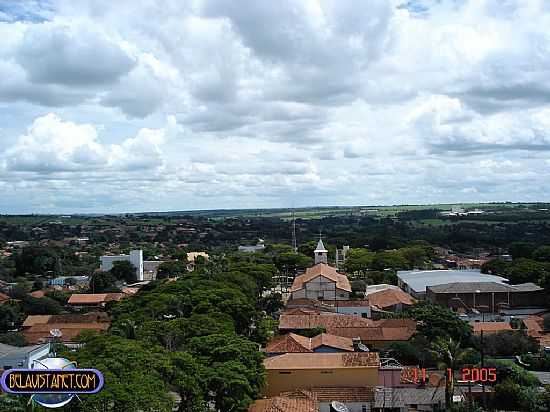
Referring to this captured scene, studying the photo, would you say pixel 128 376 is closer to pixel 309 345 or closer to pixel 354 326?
pixel 309 345

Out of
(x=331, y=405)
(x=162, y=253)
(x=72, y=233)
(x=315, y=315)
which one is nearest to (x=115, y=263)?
(x=162, y=253)

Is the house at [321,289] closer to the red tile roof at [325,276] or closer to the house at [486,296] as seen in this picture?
the red tile roof at [325,276]

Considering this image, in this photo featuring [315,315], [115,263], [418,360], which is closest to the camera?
[418,360]

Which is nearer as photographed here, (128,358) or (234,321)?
(128,358)

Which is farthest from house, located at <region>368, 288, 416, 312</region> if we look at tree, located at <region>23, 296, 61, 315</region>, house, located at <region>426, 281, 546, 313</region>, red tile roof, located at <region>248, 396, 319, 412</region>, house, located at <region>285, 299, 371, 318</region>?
red tile roof, located at <region>248, 396, 319, 412</region>

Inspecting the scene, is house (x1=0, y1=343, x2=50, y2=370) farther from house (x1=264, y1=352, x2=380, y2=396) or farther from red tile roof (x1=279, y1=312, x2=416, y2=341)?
red tile roof (x1=279, y1=312, x2=416, y2=341)

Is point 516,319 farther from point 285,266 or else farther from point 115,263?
point 115,263
